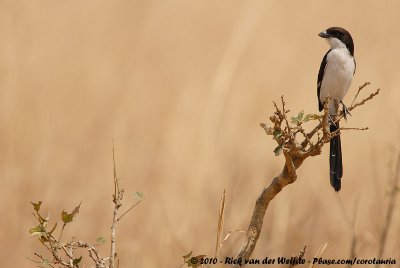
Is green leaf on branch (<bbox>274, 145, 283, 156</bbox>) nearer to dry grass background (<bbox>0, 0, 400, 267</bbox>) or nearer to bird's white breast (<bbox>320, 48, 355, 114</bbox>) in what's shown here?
bird's white breast (<bbox>320, 48, 355, 114</bbox>)

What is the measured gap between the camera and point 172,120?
203 inches

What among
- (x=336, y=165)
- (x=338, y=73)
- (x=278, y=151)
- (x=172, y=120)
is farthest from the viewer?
(x=172, y=120)

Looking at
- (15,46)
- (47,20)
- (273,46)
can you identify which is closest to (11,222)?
(15,46)

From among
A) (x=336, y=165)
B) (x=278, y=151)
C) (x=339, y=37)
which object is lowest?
(x=278, y=151)

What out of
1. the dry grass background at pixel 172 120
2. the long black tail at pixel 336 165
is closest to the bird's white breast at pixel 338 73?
the long black tail at pixel 336 165

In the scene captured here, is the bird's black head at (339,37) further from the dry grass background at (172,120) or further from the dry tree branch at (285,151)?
the dry tree branch at (285,151)

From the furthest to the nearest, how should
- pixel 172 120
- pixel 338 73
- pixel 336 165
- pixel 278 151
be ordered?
pixel 172 120
pixel 338 73
pixel 336 165
pixel 278 151

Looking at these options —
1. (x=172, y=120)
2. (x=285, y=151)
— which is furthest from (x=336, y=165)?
(x=172, y=120)

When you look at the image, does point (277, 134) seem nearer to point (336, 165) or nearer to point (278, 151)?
point (278, 151)

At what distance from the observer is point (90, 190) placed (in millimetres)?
5098

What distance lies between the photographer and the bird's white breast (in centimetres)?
367

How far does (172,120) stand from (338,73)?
5.57 ft

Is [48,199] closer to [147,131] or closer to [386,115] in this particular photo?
[147,131]

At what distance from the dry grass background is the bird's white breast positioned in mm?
715
